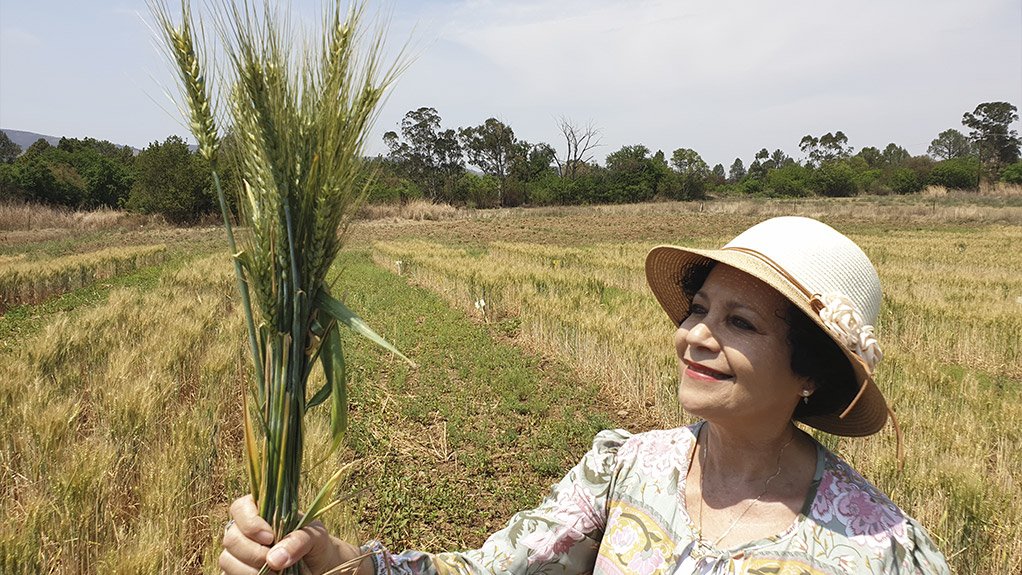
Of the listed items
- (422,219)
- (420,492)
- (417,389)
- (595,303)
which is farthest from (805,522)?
(422,219)

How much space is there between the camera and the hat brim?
1466 mm

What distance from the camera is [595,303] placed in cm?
890

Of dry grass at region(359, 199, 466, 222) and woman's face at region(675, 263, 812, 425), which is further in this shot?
dry grass at region(359, 199, 466, 222)

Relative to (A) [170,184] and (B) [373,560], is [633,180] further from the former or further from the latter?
(B) [373,560]

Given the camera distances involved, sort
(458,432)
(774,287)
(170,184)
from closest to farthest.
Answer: (774,287) < (458,432) < (170,184)

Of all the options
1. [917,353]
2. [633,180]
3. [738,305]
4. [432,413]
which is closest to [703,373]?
[738,305]

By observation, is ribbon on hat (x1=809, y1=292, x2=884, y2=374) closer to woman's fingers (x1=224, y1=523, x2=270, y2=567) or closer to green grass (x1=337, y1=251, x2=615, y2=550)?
woman's fingers (x1=224, y1=523, x2=270, y2=567)

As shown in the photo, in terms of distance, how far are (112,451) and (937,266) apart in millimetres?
16197

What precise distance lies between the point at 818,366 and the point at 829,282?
0.25 meters

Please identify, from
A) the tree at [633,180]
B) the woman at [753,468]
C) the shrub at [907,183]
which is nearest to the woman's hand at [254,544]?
the woman at [753,468]

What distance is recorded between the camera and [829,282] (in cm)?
150

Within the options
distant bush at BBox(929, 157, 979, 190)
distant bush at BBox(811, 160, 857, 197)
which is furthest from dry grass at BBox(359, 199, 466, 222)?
distant bush at BBox(929, 157, 979, 190)

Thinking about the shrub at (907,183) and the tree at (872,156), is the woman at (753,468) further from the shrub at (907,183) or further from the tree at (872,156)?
the tree at (872,156)

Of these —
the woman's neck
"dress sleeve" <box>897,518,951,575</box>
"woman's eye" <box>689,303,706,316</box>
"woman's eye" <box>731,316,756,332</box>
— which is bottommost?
"dress sleeve" <box>897,518,951,575</box>
